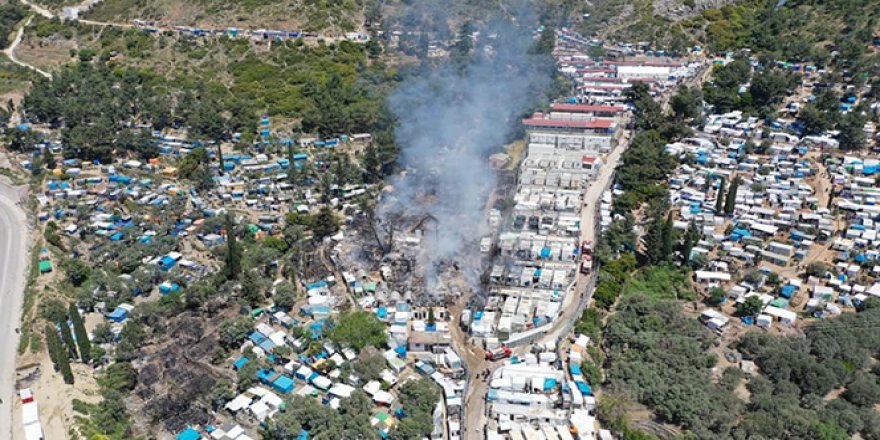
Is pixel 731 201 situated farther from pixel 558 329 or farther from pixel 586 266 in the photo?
pixel 558 329

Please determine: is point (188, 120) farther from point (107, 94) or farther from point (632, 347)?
point (632, 347)

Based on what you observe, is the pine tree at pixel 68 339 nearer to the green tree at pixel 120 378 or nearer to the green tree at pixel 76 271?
the green tree at pixel 120 378

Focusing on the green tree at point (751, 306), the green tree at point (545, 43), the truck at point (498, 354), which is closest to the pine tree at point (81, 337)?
the truck at point (498, 354)

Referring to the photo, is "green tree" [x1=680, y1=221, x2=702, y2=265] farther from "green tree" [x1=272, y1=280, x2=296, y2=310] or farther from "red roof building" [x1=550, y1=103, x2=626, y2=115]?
"green tree" [x1=272, y1=280, x2=296, y2=310]

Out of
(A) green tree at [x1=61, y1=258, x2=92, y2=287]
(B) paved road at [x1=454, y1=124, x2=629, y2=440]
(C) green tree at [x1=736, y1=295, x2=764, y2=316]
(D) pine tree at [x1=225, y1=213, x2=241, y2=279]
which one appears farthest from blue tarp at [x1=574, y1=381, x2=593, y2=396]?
(A) green tree at [x1=61, y1=258, x2=92, y2=287]

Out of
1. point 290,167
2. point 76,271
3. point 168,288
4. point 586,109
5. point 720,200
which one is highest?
point 586,109

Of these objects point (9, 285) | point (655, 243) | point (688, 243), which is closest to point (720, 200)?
point (688, 243)
